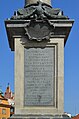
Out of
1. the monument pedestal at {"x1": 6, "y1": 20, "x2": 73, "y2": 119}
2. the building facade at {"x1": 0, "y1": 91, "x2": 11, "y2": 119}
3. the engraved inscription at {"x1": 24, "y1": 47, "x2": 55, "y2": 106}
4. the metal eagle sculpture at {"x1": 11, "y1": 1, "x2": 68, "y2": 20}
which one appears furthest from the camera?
the building facade at {"x1": 0, "y1": 91, "x2": 11, "y2": 119}

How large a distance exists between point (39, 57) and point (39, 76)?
2.21 ft

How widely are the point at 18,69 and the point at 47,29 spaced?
1724mm

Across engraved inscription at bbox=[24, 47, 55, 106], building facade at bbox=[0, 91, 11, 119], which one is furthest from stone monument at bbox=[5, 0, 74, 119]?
building facade at bbox=[0, 91, 11, 119]

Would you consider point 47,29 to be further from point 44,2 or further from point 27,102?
point 27,102

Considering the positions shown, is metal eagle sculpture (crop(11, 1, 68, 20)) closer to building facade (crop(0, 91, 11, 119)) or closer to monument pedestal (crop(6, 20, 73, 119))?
monument pedestal (crop(6, 20, 73, 119))

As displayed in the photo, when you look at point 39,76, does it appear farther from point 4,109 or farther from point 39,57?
point 4,109

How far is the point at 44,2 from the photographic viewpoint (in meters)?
14.7

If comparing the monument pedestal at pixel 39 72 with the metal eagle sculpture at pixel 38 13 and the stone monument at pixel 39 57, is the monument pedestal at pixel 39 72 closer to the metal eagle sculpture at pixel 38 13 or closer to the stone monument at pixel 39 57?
the stone monument at pixel 39 57

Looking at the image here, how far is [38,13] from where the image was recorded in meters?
14.1

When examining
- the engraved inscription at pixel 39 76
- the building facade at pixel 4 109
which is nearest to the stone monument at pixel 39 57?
the engraved inscription at pixel 39 76

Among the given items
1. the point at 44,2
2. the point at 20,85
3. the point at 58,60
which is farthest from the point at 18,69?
the point at 44,2

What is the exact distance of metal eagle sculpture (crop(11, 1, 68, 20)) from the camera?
14102 mm

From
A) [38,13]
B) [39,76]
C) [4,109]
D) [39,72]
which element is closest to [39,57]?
[39,72]

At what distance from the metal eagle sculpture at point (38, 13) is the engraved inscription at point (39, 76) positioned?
1123 millimetres
